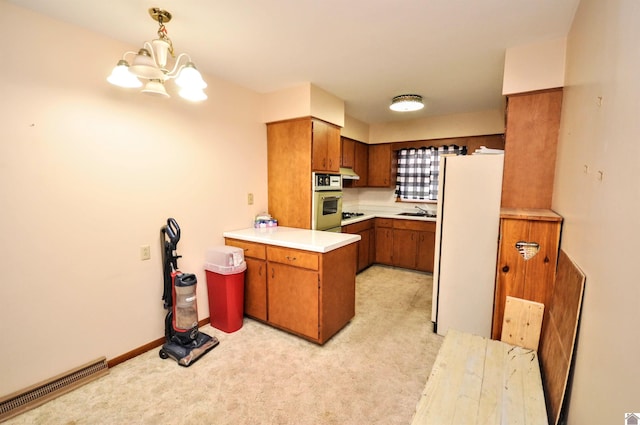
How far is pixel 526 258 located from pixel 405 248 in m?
2.71

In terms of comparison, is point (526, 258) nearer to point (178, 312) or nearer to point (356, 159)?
point (178, 312)

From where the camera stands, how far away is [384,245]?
481 cm

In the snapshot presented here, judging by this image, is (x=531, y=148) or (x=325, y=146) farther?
(x=325, y=146)

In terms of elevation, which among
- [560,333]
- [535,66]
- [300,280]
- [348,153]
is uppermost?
[535,66]

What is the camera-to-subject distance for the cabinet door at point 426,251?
4367 millimetres

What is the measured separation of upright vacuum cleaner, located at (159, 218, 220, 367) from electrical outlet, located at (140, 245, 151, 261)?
116 mm

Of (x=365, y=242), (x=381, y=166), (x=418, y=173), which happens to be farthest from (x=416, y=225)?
(x=381, y=166)

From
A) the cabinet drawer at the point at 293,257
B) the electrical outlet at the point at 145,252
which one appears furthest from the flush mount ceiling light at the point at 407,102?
the electrical outlet at the point at 145,252

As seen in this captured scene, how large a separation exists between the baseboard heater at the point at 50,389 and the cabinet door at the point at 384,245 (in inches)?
153

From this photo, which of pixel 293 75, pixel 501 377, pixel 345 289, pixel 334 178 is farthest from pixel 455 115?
pixel 501 377

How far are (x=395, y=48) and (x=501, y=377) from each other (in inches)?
94.8

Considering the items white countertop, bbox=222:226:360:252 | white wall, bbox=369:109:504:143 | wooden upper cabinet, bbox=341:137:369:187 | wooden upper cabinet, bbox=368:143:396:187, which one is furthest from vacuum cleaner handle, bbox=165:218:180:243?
white wall, bbox=369:109:504:143

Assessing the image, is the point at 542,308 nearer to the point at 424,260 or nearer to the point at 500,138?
the point at 424,260

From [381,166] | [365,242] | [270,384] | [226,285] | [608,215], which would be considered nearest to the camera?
[608,215]
